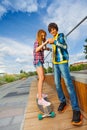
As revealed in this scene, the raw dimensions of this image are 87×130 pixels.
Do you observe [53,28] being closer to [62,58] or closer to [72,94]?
[62,58]

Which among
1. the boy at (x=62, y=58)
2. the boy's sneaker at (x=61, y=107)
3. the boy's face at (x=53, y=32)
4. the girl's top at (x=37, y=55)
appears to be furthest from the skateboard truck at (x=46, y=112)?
the boy's face at (x=53, y=32)

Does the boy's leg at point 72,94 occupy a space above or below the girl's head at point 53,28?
below

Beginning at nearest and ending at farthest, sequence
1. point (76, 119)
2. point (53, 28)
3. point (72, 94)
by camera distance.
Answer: point (76, 119) → point (72, 94) → point (53, 28)

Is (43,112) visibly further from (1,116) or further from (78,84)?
(1,116)

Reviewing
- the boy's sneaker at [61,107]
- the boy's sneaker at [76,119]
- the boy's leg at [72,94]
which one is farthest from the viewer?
the boy's sneaker at [61,107]

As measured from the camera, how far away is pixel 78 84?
326 cm

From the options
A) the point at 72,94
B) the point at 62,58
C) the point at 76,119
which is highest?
the point at 62,58

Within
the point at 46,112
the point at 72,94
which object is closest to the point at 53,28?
the point at 72,94

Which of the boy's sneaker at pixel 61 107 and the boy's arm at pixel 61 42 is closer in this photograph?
the boy's arm at pixel 61 42

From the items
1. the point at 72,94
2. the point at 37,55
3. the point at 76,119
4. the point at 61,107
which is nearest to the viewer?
the point at 76,119

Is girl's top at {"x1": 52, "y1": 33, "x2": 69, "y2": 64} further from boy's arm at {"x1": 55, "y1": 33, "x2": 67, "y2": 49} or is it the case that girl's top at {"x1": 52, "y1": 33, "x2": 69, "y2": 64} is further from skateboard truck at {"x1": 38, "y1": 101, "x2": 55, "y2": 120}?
skateboard truck at {"x1": 38, "y1": 101, "x2": 55, "y2": 120}

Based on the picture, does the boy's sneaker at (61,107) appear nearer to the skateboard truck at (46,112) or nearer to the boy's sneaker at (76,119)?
the skateboard truck at (46,112)

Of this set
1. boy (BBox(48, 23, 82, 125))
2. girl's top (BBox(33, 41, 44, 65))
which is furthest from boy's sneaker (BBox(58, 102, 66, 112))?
girl's top (BBox(33, 41, 44, 65))

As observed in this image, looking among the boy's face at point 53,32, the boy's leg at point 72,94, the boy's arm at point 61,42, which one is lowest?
the boy's leg at point 72,94
